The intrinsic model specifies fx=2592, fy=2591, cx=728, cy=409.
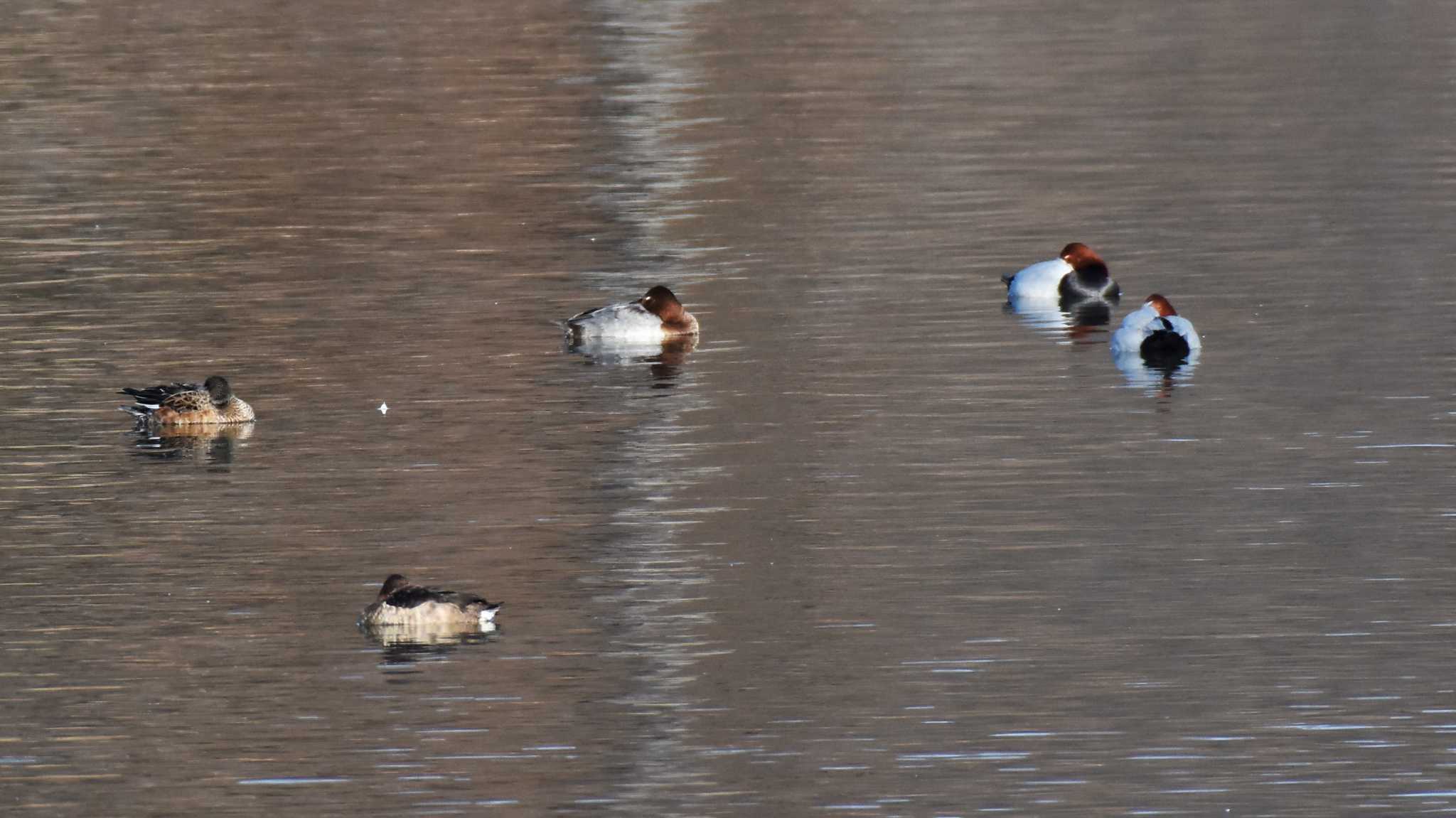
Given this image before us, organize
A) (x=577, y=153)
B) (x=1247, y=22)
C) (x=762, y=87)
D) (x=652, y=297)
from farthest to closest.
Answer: (x=1247, y=22) → (x=762, y=87) → (x=577, y=153) → (x=652, y=297)

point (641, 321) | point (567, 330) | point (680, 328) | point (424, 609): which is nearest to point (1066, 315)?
point (680, 328)

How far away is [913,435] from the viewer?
17703mm

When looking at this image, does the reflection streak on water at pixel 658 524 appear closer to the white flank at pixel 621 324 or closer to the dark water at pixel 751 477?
the dark water at pixel 751 477

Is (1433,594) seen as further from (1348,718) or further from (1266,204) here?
(1266,204)

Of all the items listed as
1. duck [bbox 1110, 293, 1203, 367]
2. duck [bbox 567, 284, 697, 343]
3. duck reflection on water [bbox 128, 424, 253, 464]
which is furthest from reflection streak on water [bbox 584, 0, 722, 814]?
duck [bbox 1110, 293, 1203, 367]

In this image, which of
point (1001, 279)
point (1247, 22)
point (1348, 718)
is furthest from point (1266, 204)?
point (1247, 22)

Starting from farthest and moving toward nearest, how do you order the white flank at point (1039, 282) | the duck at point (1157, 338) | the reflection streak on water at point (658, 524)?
the white flank at point (1039, 282) < the duck at point (1157, 338) < the reflection streak on water at point (658, 524)

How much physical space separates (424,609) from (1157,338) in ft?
28.1

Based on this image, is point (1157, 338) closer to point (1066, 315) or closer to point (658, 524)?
point (1066, 315)

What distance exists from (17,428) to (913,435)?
6573 millimetres

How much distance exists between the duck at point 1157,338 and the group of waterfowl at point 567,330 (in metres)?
3.66

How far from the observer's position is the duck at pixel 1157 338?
2016 centimetres

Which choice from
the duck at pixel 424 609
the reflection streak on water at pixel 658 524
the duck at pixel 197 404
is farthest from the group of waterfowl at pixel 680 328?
the duck at pixel 424 609

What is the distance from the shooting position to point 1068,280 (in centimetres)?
2344
